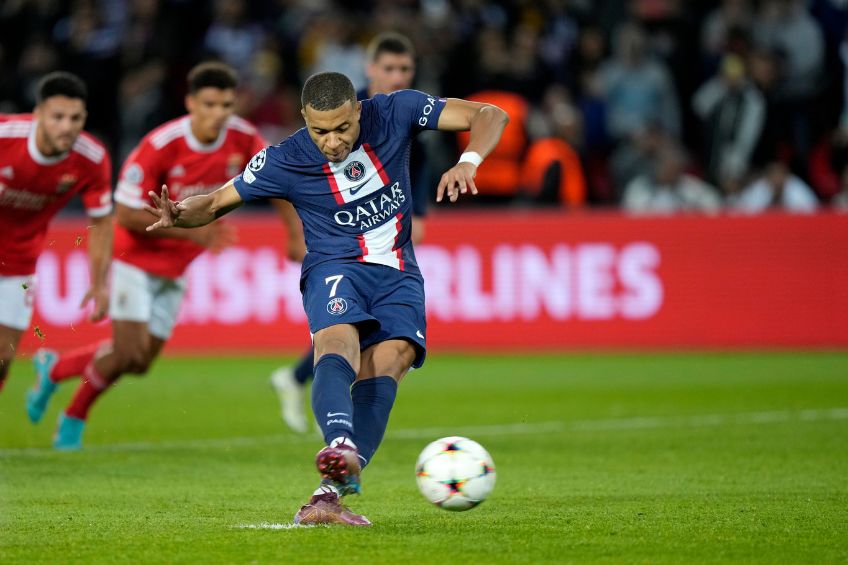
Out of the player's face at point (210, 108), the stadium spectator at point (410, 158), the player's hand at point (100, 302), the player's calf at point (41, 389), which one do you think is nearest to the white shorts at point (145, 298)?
the player's hand at point (100, 302)

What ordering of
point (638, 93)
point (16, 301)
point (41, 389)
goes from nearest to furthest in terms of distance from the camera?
point (16, 301) < point (41, 389) < point (638, 93)

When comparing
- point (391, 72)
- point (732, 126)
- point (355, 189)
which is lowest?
point (355, 189)

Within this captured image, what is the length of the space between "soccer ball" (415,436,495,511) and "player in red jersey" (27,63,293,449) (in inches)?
146

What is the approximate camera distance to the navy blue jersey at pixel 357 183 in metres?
6.80

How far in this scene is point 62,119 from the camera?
9297 mm

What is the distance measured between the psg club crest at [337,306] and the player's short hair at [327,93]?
2.94ft

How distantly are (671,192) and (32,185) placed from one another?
389 inches

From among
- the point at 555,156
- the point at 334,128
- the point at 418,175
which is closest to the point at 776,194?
the point at 555,156

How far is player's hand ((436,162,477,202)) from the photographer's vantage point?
6.22m

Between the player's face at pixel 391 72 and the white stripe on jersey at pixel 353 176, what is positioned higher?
the player's face at pixel 391 72

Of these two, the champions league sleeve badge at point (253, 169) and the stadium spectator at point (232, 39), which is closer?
the champions league sleeve badge at point (253, 169)

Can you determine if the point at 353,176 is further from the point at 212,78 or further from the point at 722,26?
the point at 722,26

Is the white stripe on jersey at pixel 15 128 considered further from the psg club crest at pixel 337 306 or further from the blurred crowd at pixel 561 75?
the blurred crowd at pixel 561 75

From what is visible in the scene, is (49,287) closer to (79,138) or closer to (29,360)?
(29,360)
